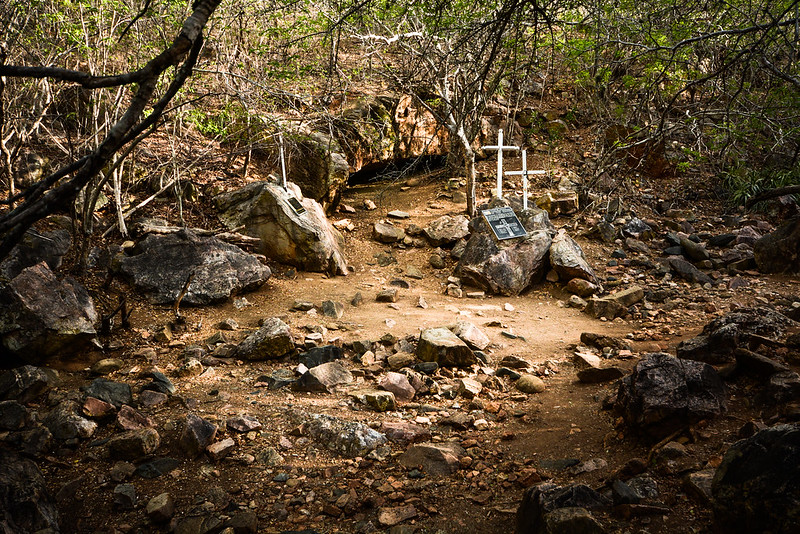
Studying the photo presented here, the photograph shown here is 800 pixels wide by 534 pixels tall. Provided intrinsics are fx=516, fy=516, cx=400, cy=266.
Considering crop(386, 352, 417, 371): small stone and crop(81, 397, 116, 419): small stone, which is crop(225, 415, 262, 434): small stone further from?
crop(386, 352, 417, 371): small stone

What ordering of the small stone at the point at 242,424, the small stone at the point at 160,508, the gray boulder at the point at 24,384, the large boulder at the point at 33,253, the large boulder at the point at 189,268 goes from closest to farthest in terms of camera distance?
1. the small stone at the point at 160,508
2. the small stone at the point at 242,424
3. the gray boulder at the point at 24,384
4. the large boulder at the point at 33,253
5. the large boulder at the point at 189,268

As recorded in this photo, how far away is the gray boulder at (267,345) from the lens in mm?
5051

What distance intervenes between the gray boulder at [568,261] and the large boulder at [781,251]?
8.29ft

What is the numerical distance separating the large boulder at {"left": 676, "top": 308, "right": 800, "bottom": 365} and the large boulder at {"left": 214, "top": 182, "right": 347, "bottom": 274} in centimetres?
545

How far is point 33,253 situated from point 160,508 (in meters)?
4.59

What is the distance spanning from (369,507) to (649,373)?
1993 mm

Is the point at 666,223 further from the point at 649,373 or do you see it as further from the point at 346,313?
the point at 649,373

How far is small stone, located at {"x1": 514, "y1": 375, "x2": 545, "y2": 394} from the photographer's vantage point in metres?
4.59

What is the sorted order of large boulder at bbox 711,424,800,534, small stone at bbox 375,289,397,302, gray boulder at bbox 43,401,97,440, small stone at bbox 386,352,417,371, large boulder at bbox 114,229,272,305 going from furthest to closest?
small stone at bbox 375,289,397,302, large boulder at bbox 114,229,272,305, small stone at bbox 386,352,417,371, gray boulder at bbox 43,401,97,440, large boulder at bbox 711,424,800,534

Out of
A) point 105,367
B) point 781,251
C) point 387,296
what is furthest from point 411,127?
point 105,367

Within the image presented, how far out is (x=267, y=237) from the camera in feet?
27.1

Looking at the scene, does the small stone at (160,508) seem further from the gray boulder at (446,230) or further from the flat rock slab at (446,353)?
the gray boulder at (446,230)

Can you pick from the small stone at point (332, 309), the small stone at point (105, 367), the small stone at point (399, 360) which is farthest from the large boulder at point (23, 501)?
the small stone at point (332, 309)

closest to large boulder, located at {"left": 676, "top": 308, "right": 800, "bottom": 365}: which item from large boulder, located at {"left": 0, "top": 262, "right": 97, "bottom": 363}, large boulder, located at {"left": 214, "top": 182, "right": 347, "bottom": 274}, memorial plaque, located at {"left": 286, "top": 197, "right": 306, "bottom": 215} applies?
large boulder, located at {"left": 0, "top": 262, "right": 97, "bottom": 363}
